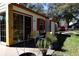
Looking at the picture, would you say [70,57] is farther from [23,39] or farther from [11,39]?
[11,39]

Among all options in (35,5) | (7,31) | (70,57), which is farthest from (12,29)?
(70,57)

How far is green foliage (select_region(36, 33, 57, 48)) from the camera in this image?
217 centimetres

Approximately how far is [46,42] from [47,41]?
2 cm

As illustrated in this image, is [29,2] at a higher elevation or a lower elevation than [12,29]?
higher

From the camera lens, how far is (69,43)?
2.14m

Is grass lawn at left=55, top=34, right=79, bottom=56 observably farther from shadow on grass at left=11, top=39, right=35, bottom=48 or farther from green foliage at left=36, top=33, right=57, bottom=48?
shadow on grass at left=11, top=39, right=35, bottom=48

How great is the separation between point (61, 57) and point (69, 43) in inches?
8.0

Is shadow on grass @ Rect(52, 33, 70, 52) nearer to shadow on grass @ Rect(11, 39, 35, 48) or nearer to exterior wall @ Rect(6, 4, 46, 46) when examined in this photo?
shadow on grass @ Rect(11, 39, 35, 48)

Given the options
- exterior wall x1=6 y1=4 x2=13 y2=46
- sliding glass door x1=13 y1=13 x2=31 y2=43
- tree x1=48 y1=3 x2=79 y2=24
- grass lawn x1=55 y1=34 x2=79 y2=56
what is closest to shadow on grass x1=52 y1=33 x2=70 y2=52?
grass lawn x1=55 y1=34 x2=79 y2=56

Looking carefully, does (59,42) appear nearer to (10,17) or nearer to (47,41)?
(47,41)

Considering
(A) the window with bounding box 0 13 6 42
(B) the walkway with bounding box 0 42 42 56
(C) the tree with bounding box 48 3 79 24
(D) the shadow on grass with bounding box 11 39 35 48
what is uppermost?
(C) the tree with bounding box 48 3 79 24

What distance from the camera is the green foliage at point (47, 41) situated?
2.17m

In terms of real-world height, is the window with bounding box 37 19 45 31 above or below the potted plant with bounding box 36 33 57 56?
above

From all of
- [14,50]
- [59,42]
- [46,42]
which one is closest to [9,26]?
[14,50]
